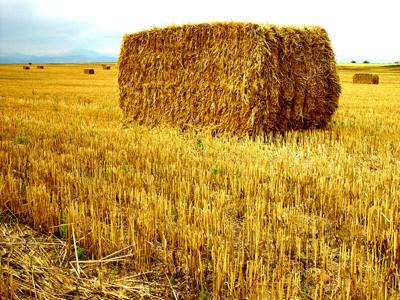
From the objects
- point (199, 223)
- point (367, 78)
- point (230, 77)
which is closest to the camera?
point (199, 223)

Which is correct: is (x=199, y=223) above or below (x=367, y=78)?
below

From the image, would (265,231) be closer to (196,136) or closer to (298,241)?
(298,241)

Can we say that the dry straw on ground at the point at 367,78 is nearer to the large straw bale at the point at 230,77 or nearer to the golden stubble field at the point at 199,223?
the large straw bale at the point at 230,77

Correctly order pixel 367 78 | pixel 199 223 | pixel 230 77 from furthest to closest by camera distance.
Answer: pixel 367 78 → pixel 230 77 → pixel 199 223

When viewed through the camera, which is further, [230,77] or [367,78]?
[367,78]

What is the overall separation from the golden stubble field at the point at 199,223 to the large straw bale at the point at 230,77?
1.38m

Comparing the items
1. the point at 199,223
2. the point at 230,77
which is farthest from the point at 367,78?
the point at 199,223

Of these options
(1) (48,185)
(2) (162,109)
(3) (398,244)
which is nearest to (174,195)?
(1) (48,185)

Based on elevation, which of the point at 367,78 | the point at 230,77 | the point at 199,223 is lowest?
the point at 199,223

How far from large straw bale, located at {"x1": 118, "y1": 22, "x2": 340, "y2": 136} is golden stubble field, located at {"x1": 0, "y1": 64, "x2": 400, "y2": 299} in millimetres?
1375

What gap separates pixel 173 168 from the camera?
190 inches

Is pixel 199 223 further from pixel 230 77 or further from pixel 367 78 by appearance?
pixel 367 78

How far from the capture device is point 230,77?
24.0ft

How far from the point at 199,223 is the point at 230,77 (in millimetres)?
4852
